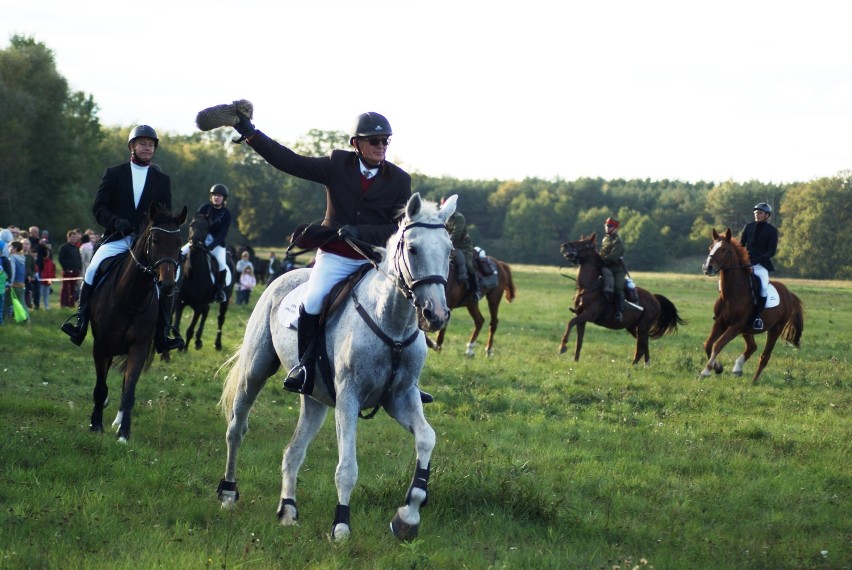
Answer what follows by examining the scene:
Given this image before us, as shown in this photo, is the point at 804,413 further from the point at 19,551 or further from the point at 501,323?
the point at 501,323

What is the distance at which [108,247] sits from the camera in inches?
435

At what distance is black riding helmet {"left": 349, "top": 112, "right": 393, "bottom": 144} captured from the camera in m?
7.29

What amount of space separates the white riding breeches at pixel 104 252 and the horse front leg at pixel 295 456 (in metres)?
4.40

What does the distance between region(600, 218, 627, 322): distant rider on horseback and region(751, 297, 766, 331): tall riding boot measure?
2936mm

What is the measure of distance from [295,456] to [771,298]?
14.2 metres

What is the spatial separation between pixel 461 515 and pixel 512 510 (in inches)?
17.1

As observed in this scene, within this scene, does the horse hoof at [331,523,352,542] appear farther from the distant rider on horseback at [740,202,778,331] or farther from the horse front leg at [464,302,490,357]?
the distant rider on horseback at [740,202,778,331]

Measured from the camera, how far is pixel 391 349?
22.2ft

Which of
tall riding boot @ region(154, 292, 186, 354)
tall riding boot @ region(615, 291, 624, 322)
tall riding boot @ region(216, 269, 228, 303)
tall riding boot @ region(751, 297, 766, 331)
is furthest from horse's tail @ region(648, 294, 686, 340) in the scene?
tall riding boot @ region(154, 292, 186, 354)

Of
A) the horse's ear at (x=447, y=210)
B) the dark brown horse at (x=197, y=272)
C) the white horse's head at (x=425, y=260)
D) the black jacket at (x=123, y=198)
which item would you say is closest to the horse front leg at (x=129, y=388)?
the black jacket at (x=123, y=198)

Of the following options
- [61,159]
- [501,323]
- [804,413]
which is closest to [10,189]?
[61,159]

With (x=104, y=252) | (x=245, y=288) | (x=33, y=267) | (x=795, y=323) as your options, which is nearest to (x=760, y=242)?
(x=795, y=323)

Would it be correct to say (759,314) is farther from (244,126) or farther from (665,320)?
(244,126)

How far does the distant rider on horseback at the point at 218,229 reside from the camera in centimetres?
1838
